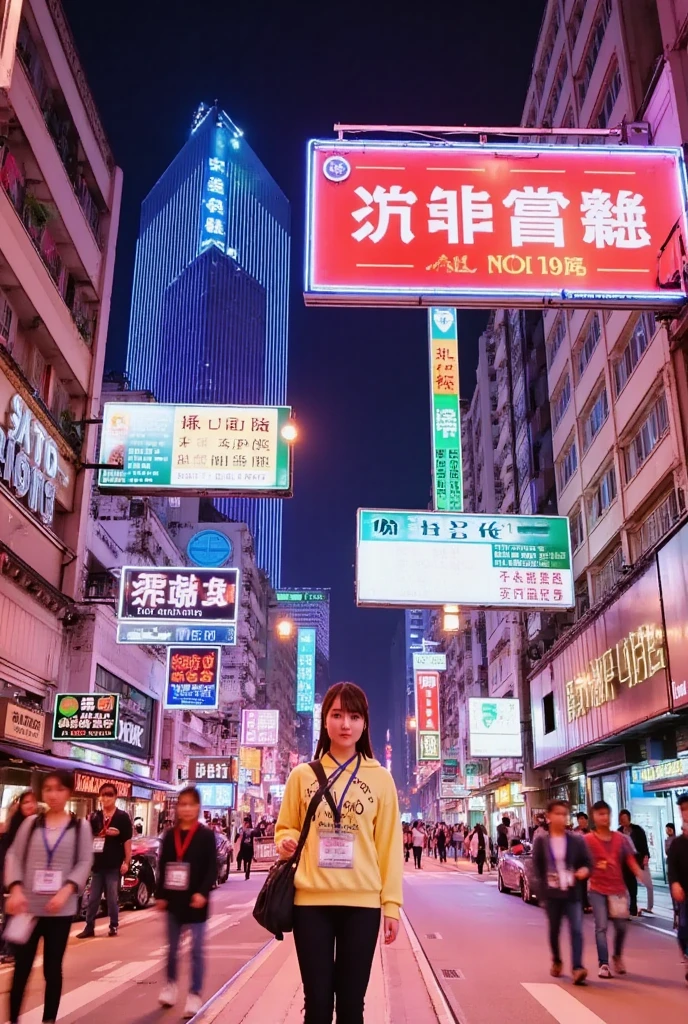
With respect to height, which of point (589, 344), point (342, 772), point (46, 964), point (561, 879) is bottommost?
point (46, 964)

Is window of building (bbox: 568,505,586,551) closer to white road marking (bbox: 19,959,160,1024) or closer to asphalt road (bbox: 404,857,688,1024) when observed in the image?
asphalt road (bbox: 404,857,688,1024)

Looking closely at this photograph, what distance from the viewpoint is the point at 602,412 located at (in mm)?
31875

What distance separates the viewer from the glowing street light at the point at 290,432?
1650 centimetres

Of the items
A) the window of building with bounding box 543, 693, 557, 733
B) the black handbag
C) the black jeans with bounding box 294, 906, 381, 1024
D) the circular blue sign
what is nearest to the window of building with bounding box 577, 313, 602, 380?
the window of building with bounding box 543, 693, 557, 733

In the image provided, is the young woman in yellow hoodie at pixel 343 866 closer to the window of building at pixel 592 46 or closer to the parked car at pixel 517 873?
the parked car at pixel 517 873

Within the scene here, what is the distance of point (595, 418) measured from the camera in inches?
1303

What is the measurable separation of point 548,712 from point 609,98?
22.9 m

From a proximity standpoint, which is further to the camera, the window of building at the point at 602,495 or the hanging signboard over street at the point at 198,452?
the window of building at the point at 602,495

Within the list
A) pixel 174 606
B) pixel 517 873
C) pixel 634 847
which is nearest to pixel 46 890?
pixel 634 847

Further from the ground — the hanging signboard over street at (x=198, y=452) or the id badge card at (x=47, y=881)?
the hanging signboard over street at (x=198, y=452)

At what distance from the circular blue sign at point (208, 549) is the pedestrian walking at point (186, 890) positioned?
161 ft

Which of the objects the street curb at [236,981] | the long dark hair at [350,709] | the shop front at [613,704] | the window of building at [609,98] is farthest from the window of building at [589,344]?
the long dark hair at [350,709]

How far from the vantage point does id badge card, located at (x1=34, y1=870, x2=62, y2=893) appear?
6152mm

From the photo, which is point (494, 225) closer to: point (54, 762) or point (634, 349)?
point (54, 762)
